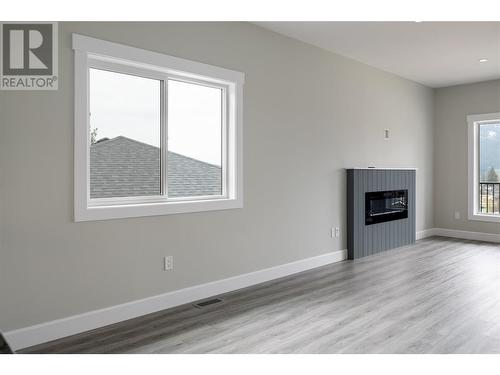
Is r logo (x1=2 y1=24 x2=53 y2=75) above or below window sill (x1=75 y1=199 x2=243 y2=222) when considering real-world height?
above

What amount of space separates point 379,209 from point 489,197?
2626mm

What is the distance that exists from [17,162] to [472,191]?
7.08m

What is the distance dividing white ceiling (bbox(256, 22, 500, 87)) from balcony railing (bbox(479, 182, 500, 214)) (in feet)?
6.46

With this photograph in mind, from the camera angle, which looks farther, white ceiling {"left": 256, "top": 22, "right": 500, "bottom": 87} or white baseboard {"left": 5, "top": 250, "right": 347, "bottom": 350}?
white ceiling {"left": 256, "top": 22, "right": 500, "bottom": 87}

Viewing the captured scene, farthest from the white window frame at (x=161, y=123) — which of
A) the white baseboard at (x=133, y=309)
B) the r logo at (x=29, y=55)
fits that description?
the white baseboard at (x=133, y=309)

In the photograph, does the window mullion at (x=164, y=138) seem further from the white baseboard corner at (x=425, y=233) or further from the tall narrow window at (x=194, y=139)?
the white baseboard corner at (x=425, y=233)

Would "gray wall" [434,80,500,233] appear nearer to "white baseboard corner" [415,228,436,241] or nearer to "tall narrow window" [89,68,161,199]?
"white baseboard corner" [415,228,436,241]

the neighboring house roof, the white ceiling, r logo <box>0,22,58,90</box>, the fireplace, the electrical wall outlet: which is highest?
the white ceiling

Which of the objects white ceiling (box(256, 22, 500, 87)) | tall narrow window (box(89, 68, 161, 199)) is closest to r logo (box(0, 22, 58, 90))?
tall narrow window (box(89, 68, 161, 199))

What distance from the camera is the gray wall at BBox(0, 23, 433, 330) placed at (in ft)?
9.00

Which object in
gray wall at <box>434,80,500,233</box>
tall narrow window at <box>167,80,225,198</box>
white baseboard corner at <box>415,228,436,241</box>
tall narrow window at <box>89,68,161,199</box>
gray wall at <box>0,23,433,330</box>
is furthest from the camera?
white baseboard corner at <box>415,228,436,241</box>

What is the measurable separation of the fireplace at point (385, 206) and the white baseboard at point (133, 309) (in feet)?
4.99

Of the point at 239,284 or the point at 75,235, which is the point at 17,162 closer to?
the point at 75,235

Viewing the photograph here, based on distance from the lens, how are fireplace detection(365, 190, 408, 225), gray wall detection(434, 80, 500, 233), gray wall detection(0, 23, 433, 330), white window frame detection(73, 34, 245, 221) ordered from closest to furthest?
gray wall detection(0, 23, 433, 330) → white window frame detection(73, 34, 245, 221) → fireplace detection(365, 190, 408, 225) → gray wall detection(434, 80, 500, 233)
